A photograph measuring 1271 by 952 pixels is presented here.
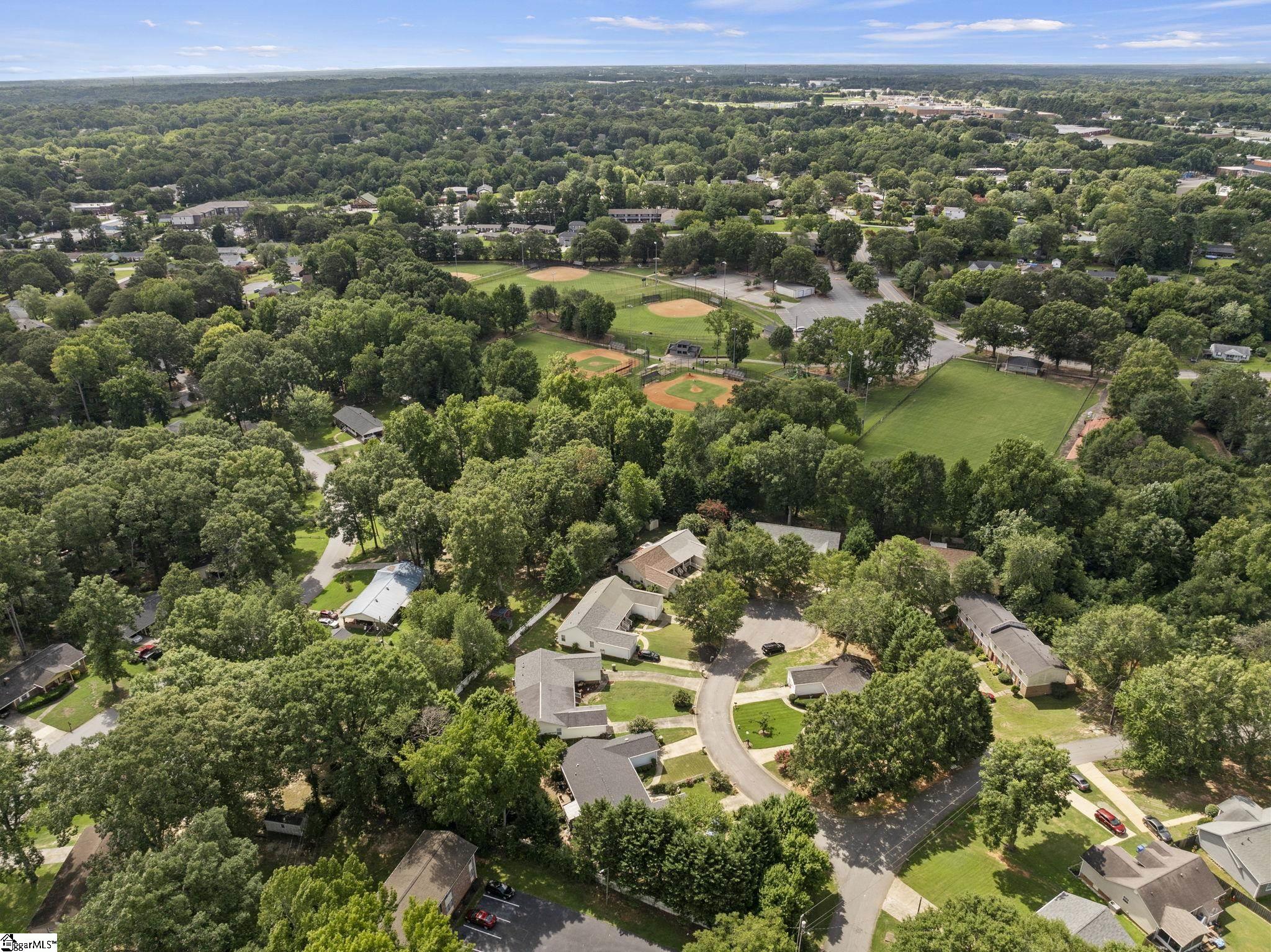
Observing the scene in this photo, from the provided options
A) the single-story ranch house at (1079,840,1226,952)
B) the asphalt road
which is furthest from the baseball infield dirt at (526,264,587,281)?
the single-story ranch house at (1079,840,1226,952)

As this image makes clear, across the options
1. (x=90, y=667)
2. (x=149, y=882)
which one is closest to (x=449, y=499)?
(x=90, y=667)

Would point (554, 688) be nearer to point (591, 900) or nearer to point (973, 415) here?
point (591, 900)

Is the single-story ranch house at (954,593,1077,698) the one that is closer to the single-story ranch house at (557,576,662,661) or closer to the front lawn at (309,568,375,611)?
the single-story ranch house at (557,576,662,661)

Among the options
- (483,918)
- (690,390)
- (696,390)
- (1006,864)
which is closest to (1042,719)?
(1006,864)

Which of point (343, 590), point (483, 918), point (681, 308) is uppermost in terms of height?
point (681, 308)

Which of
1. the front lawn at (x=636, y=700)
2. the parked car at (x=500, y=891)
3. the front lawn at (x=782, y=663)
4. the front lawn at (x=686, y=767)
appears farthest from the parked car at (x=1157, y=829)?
A: the parked car at (x=500, y=891)

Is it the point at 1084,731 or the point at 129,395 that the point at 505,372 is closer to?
the point at 129,395

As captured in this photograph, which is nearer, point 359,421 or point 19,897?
point 19,897

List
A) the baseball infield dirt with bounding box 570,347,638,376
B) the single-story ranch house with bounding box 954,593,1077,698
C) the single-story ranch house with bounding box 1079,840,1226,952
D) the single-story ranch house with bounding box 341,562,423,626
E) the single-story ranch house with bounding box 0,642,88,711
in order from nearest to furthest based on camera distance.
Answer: the single-story ranch house with bounding box 1079,840,1226,952
the single-story ranch house with bounding box 0,642,88,711
the single-story ranch house with bounding box 954,593,1077,698
the single-story ranch house with bounding box 341,562,423,626
the baseball infield dirt with bounding box 570,347,638,376
